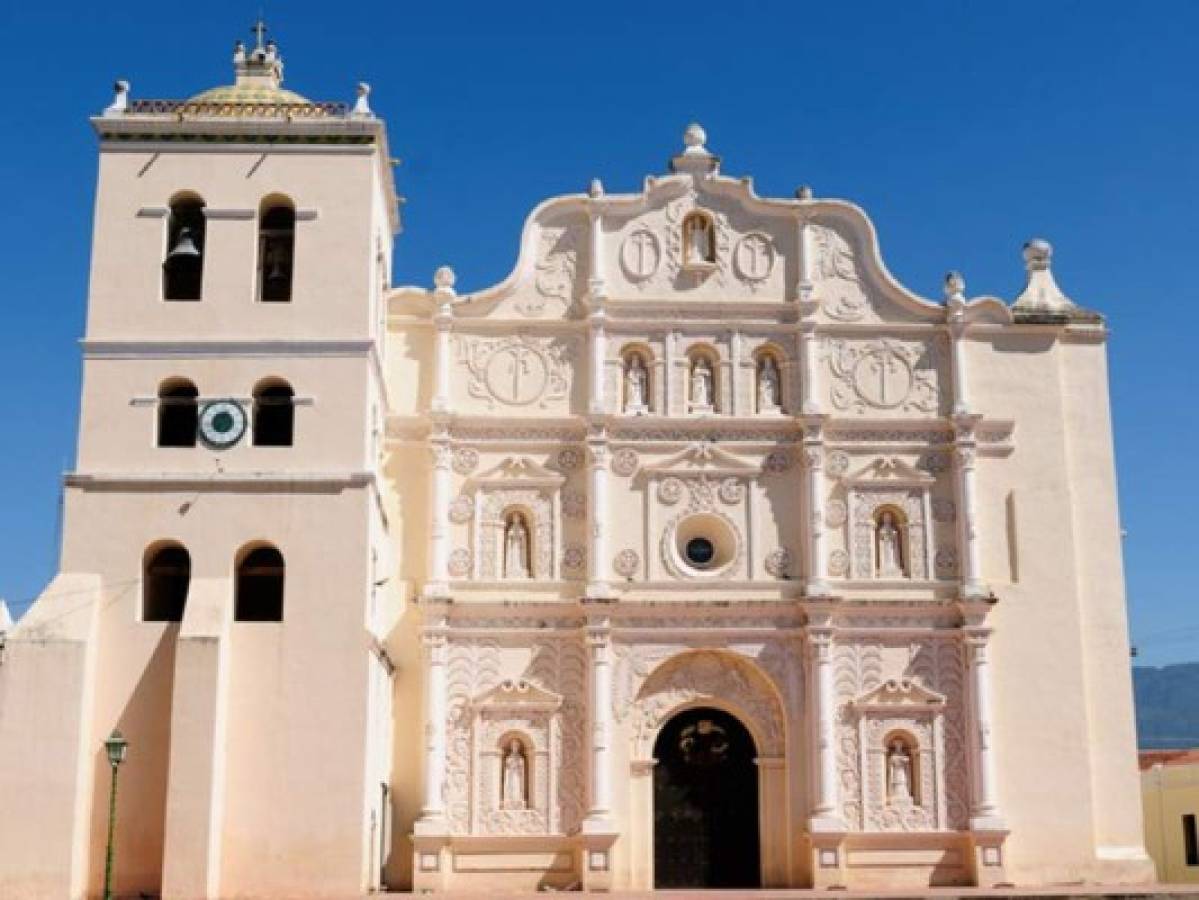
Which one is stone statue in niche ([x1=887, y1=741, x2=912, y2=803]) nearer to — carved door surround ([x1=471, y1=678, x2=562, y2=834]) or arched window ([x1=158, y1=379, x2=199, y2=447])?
carved door surround ([x1=471, y1=678, x2=562, y2=834])

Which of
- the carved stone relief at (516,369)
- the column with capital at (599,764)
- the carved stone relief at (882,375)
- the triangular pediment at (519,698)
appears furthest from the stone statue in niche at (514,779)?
the carved stone relief at (882,375)

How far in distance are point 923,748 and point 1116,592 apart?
13.7 feet

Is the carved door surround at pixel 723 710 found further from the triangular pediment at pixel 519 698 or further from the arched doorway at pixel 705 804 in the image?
the triangular pediment at pixel 519 698

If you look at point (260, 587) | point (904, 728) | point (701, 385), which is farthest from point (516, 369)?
point (904, 728)

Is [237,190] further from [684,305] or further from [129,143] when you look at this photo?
[684,305]

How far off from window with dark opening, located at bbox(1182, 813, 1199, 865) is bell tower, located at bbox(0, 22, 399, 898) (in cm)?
1960

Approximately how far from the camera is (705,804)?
88.1ft

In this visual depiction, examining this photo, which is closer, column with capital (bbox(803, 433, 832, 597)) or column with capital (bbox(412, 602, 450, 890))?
column with capital (bbox(412, 602, 450, 890))

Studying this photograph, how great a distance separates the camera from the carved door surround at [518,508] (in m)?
27.3

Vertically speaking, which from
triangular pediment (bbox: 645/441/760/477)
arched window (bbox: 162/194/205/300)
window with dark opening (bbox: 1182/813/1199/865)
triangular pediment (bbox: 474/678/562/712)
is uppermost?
arched window (bbox: 162/194/205/300)

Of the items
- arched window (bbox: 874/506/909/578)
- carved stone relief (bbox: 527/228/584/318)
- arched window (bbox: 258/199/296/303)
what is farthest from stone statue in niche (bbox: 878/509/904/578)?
arched window (bbox: 258/199/296/303)

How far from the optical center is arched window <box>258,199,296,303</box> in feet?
85.0

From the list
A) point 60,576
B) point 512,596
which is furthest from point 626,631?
point 60,576

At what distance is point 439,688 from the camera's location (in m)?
26.4
